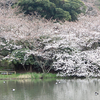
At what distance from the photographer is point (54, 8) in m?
20.3

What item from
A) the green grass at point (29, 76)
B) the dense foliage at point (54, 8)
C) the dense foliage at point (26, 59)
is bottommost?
the green grass at point (29, 76)

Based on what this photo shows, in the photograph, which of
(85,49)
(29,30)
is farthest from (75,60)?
(29,30)

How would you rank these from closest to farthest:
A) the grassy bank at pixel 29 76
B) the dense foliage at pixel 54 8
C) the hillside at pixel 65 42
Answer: the hillside at pixel 65 42 → the grassy bank at pixel 29 76 → the dense foliage at pixel 54 8

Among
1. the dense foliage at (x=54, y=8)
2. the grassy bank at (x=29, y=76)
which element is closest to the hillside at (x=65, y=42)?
the grassy bank at (x=29, y=76)

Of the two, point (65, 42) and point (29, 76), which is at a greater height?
point (65, 42)

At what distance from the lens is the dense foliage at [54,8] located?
19656 mm

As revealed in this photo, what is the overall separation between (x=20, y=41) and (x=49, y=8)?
6.76 metres

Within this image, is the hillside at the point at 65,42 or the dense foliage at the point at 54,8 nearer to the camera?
the hillside at the point at 65,42

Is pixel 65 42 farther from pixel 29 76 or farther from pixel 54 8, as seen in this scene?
pixel 54 8

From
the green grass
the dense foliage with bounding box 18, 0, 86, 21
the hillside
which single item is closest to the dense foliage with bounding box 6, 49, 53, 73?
the green grass

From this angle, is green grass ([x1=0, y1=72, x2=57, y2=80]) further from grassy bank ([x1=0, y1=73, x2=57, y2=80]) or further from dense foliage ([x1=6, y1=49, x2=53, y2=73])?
dense foliage ([x1=6, y1=49, x2=53, y2=73])

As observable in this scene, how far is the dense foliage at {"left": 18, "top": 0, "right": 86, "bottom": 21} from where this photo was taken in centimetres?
1966

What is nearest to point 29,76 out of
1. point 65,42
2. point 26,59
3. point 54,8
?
point 26,59

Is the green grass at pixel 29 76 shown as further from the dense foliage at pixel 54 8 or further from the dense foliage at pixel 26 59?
the dense foliage at pixel 54 8
